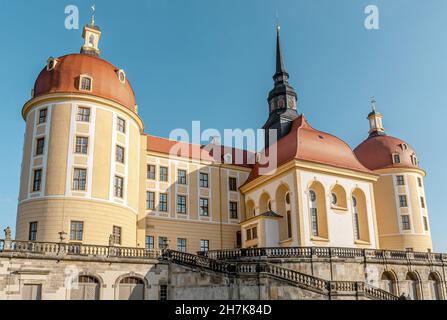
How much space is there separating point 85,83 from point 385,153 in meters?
29.5

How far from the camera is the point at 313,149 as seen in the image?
35188 millimetres

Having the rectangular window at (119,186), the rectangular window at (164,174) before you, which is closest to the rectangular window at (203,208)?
the rectangular window at (164,174)

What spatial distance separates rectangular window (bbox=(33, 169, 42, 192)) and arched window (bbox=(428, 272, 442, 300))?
27.8 meters

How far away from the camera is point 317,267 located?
27.7 meters

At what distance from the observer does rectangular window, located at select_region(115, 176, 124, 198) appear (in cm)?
3027

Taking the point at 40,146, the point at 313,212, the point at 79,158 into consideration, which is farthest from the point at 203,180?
the point at 40,146

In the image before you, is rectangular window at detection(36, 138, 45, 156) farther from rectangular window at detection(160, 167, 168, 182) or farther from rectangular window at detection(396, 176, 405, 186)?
rectangular window at detection(396, 176, 405, 186)

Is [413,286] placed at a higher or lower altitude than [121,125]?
lower

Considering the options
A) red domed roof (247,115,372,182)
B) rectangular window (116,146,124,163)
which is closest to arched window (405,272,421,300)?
red domed roof (247,115,372,182)

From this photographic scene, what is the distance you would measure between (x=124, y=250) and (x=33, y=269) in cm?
483

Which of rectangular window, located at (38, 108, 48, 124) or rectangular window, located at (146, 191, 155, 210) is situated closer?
rectangular window, located at (38, 108, 48, 124)

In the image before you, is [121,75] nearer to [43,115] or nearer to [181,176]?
[43,115]

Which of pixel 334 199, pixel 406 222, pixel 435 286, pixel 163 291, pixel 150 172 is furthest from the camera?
pixel 406 222

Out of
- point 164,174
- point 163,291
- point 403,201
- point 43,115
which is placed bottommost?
point 163,291
